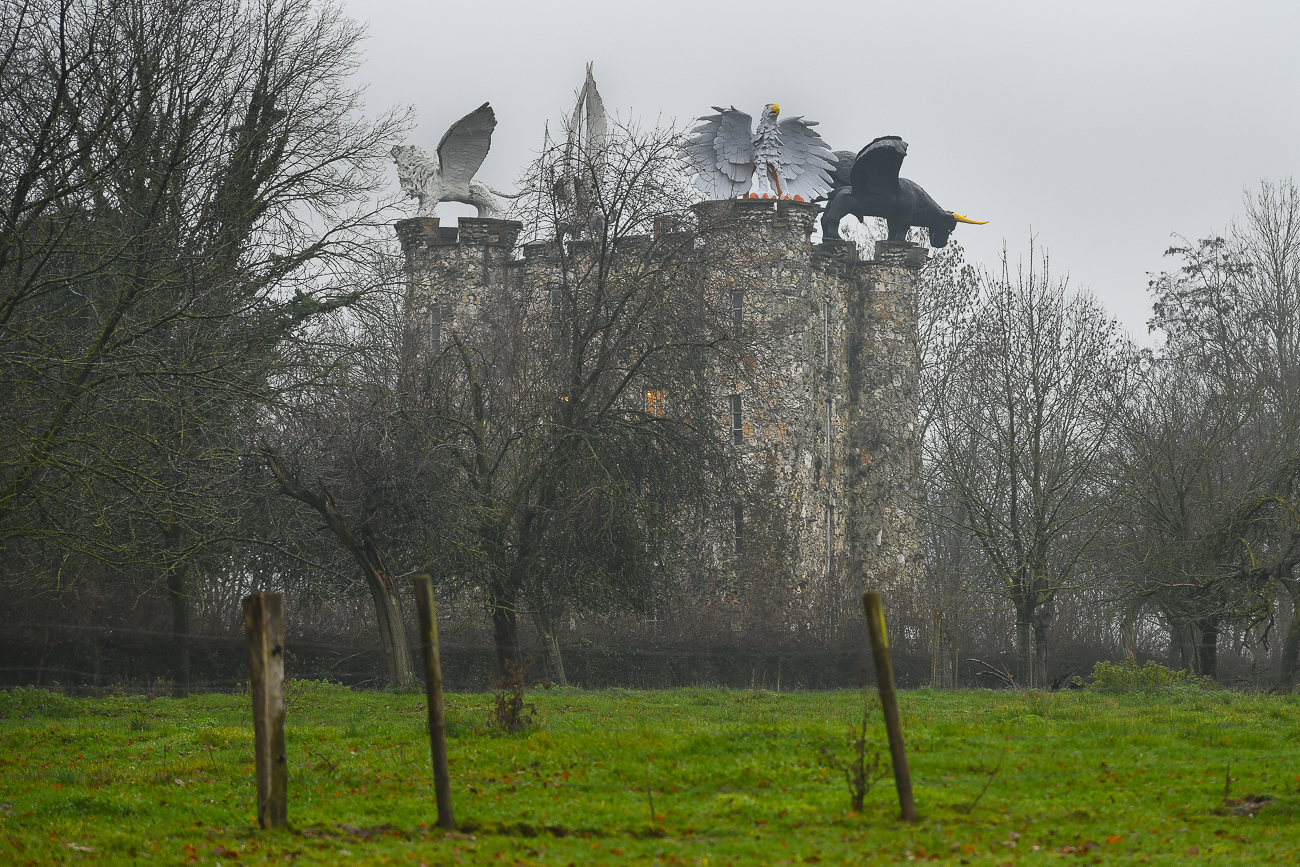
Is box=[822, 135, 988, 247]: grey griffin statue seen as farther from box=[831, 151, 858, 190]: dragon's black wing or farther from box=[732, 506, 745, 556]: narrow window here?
box=[732, 506, 745, 556]: narrow window

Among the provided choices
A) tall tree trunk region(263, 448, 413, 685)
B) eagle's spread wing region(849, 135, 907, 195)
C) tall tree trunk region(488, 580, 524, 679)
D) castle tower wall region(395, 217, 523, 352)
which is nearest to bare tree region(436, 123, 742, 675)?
tall tree trunk region(488, 580, 524, 679)

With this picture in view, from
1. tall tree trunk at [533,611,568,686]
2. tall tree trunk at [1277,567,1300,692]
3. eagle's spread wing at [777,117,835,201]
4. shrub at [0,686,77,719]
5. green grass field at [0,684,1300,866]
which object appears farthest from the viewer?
eagle's spread wing at [777,117,835,201]

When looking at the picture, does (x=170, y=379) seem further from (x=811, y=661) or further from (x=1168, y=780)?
(x=811, y=661)

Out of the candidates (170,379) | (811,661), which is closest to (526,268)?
(811,661)

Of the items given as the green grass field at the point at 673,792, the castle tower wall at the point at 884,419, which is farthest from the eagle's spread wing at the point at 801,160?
the green grass field at the point at 673,792

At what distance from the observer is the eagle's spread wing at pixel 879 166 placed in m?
39.0

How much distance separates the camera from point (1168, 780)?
9.85m

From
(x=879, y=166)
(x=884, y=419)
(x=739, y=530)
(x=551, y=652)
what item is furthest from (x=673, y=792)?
(x=879, y=166)

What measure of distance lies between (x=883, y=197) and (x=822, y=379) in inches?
261

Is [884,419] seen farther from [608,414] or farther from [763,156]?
[608,414]

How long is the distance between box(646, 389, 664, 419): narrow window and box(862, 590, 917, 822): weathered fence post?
1341 cm

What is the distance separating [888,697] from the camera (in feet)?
26.3

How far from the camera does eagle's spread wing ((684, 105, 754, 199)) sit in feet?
121

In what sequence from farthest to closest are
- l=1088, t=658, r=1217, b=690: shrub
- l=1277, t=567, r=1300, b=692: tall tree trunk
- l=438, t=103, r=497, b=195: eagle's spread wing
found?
l=438, t=103, r=497, b=195: eagle's spread wing → l=1277, t=567, r=1300, b=692: tall tree trunk → l=1088, t=658, r=1217, b=690: shrub
